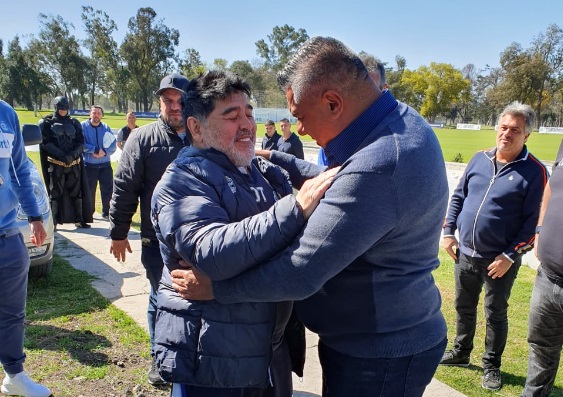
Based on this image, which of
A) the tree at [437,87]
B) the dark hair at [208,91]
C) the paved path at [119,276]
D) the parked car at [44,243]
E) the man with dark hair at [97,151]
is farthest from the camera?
the tree at [437,87]

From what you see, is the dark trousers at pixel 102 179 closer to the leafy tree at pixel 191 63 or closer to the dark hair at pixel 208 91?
the dark hair at pixel 208 91

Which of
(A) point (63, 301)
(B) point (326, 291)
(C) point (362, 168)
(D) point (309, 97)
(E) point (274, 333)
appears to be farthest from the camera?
(A) point (63, 301)

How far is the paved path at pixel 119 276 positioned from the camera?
3485mm

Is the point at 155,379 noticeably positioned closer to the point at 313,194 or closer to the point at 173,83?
the point at 173,83

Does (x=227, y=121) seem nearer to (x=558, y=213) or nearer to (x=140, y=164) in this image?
(x=140, y=164)

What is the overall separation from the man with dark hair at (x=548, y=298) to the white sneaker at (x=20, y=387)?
3.25 m

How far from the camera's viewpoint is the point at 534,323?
3.11 metres

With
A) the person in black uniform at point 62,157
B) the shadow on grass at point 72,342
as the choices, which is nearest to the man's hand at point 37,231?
the shadow on grass at point 72,342

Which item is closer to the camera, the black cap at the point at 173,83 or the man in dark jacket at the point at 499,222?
the black cap at the point at 173,83

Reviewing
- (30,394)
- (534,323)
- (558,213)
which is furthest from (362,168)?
(30,394)

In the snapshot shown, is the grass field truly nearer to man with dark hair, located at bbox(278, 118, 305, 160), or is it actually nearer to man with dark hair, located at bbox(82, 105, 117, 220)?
man with dark hair, located at bbox(82, 105, 117, 220)

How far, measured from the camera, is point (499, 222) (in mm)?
3559

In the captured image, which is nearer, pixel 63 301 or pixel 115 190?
pixel 115 190

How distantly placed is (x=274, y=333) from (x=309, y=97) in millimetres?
888
